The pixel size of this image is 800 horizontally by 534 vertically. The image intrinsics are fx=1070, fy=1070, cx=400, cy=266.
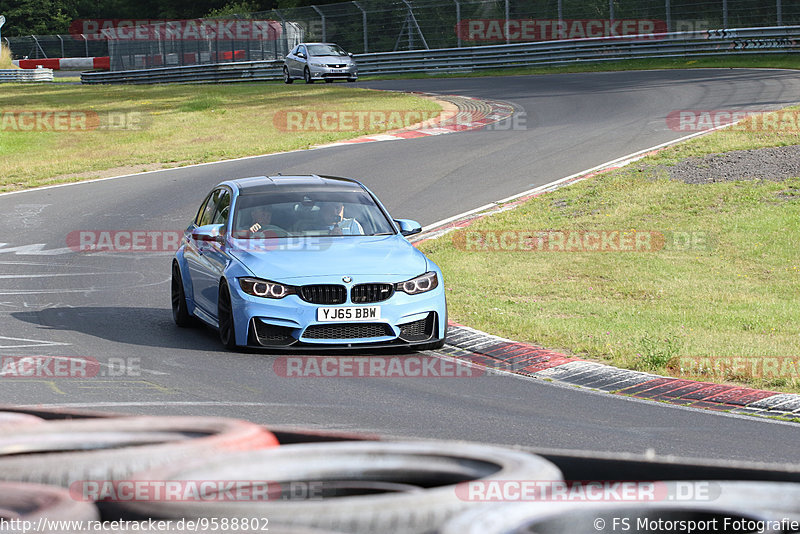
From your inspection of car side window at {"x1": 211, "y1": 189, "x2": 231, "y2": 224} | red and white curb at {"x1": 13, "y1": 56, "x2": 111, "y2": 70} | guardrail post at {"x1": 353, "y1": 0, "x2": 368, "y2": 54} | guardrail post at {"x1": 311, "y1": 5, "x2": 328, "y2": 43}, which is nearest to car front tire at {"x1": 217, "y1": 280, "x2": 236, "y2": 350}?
car side window at {"x1": 211, "y1": 189, "x2": 231, "y2": 224}

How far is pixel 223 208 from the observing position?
38.4 ft

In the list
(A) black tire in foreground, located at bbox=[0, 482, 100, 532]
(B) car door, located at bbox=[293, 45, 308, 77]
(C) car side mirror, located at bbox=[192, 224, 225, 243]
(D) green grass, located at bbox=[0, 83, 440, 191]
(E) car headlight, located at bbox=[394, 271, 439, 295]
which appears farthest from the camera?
(B) car door, located at bbox=[293, 45, 308, 77]

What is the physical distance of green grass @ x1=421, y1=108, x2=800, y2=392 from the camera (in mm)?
10367

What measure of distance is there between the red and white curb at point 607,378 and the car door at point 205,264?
2400 millimetres

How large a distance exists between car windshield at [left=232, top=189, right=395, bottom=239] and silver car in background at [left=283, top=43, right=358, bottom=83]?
33471mm

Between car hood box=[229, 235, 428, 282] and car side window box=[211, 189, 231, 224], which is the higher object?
car side window box=[211, 189, 231, 224]

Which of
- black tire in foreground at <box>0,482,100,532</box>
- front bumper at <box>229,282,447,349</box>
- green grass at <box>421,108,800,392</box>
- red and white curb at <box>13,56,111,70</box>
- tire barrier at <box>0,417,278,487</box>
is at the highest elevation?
red and white curb at <box>13,56,111,70</box>

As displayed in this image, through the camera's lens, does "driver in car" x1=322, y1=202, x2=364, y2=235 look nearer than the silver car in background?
Yes

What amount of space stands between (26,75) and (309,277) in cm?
5780

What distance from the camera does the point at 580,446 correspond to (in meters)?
6.86

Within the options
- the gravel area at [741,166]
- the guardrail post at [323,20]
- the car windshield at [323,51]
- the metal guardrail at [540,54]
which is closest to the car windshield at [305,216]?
the gravel area at [741,166]

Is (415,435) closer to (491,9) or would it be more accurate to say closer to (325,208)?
(325,208)

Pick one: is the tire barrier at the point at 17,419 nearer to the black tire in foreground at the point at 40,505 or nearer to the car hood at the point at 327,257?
the black tire in foreground at the point at 40,505

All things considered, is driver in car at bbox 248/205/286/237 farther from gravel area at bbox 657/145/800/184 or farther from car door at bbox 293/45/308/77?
car door at bbox 293/45/308/77
